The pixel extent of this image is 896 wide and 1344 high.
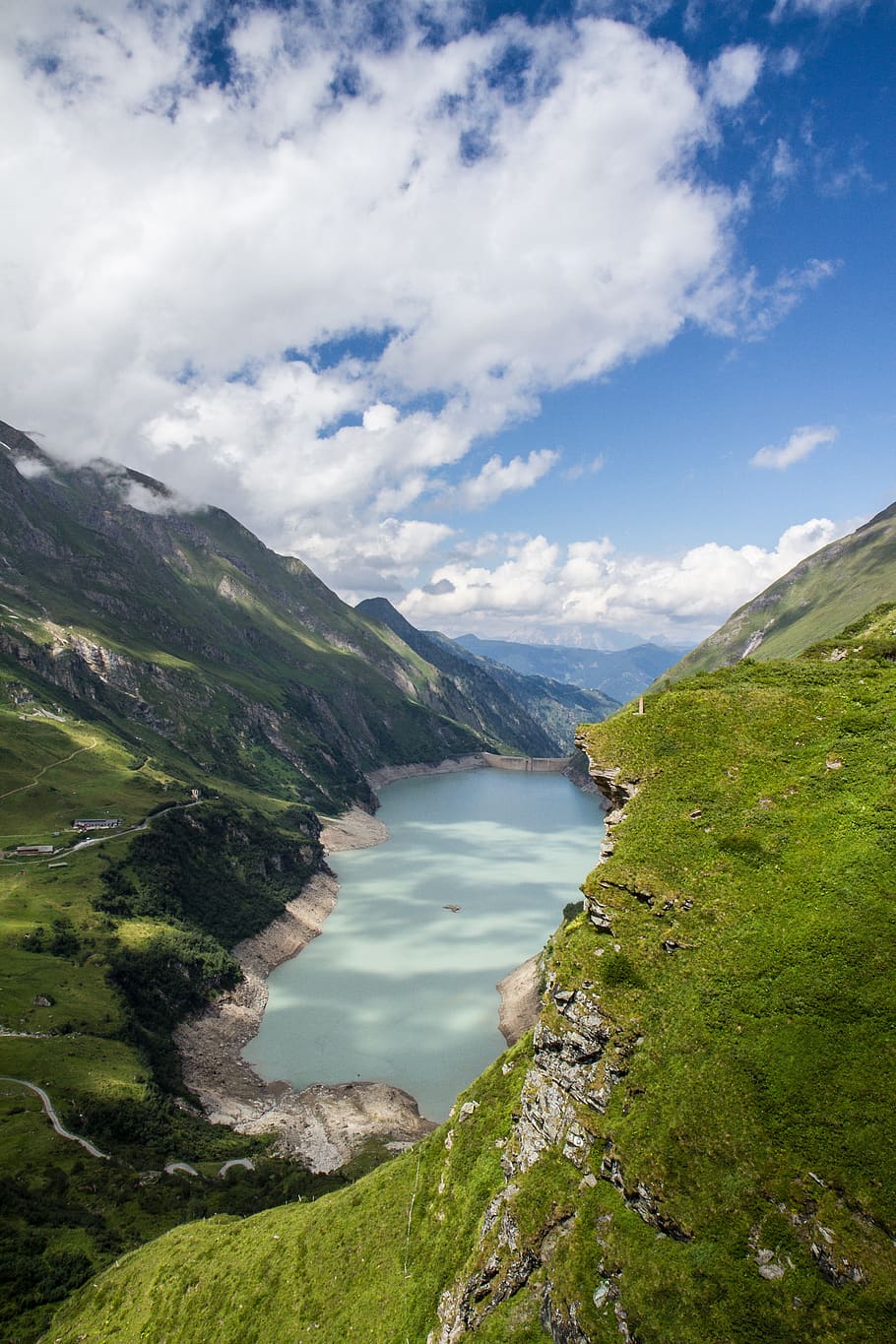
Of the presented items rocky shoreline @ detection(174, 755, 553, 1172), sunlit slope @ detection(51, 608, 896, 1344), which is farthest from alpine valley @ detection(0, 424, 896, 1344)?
rocky shoreline @ detection(174, 755, 553, 1172)

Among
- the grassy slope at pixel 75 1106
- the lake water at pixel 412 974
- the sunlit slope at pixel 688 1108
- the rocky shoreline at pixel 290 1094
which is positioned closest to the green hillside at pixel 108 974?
the grassy slope at pixel 75 1106

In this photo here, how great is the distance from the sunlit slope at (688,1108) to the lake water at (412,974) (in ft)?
151

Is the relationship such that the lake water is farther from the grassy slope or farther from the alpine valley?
the alpine valley

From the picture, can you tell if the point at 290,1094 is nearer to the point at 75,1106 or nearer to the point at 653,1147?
the point at 75,1106

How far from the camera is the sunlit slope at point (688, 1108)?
1841cm

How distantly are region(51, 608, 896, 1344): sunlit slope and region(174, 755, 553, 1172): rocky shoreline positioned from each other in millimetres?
31035

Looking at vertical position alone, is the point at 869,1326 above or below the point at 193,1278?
above

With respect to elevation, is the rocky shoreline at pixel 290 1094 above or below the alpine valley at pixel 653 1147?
below

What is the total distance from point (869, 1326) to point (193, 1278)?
133 feet

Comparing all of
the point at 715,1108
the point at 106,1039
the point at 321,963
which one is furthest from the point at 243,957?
the point at 715,1108

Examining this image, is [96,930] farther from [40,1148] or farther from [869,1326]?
[869,1326]

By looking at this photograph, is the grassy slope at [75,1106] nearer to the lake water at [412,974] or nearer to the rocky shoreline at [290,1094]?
the rocky shoreline at [290,1094]

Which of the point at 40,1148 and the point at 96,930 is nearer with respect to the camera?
the point at 40,1148

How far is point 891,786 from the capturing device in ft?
85.3
